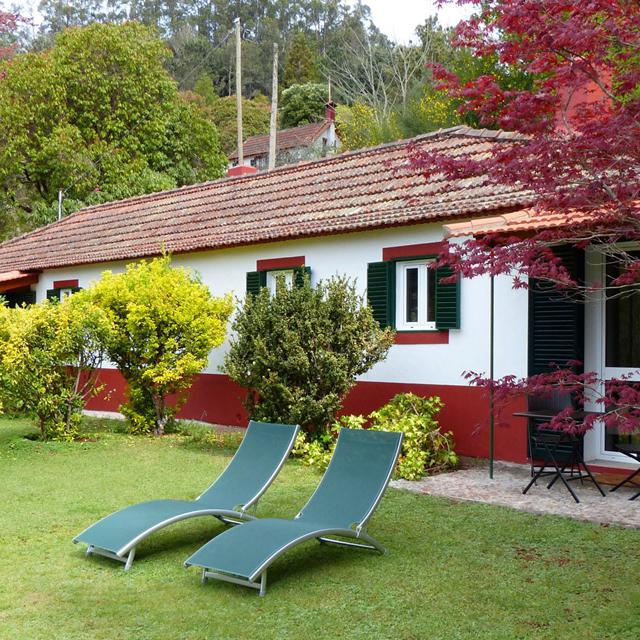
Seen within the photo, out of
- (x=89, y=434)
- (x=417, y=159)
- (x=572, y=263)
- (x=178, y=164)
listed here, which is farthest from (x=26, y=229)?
(x=417, y=159)

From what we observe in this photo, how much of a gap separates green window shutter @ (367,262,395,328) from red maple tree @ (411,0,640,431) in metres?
6.97

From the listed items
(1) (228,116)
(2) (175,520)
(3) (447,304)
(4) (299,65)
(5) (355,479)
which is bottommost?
(2) (175,520)

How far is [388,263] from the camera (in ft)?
43.0

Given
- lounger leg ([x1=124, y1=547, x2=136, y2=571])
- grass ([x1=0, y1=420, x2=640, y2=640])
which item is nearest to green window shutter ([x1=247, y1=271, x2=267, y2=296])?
grass ([x1=0, y1=420, x2=640, y2=640])

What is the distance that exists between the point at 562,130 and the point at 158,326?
9635 millimetres

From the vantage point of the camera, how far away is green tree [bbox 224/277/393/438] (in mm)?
11562

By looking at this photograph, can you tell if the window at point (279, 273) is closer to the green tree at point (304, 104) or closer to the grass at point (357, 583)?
the grass at point (357, 583)

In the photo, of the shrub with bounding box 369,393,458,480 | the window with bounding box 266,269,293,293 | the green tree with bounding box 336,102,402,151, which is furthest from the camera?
the green tree with bounding box 336,102,402,151

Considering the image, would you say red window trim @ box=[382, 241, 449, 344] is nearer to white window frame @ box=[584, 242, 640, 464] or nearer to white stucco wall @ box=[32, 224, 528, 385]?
white stucco wall @ box=[32, 224, 528, 385]

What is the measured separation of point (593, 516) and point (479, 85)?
4.48 meters

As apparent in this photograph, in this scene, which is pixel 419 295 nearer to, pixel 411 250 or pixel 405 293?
pixel 405 293

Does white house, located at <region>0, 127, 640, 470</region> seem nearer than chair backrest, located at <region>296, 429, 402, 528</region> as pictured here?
No

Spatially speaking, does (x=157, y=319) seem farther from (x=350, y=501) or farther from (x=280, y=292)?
(x=350, y=501)

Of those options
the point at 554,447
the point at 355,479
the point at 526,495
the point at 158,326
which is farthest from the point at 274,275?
the point at 355,479
